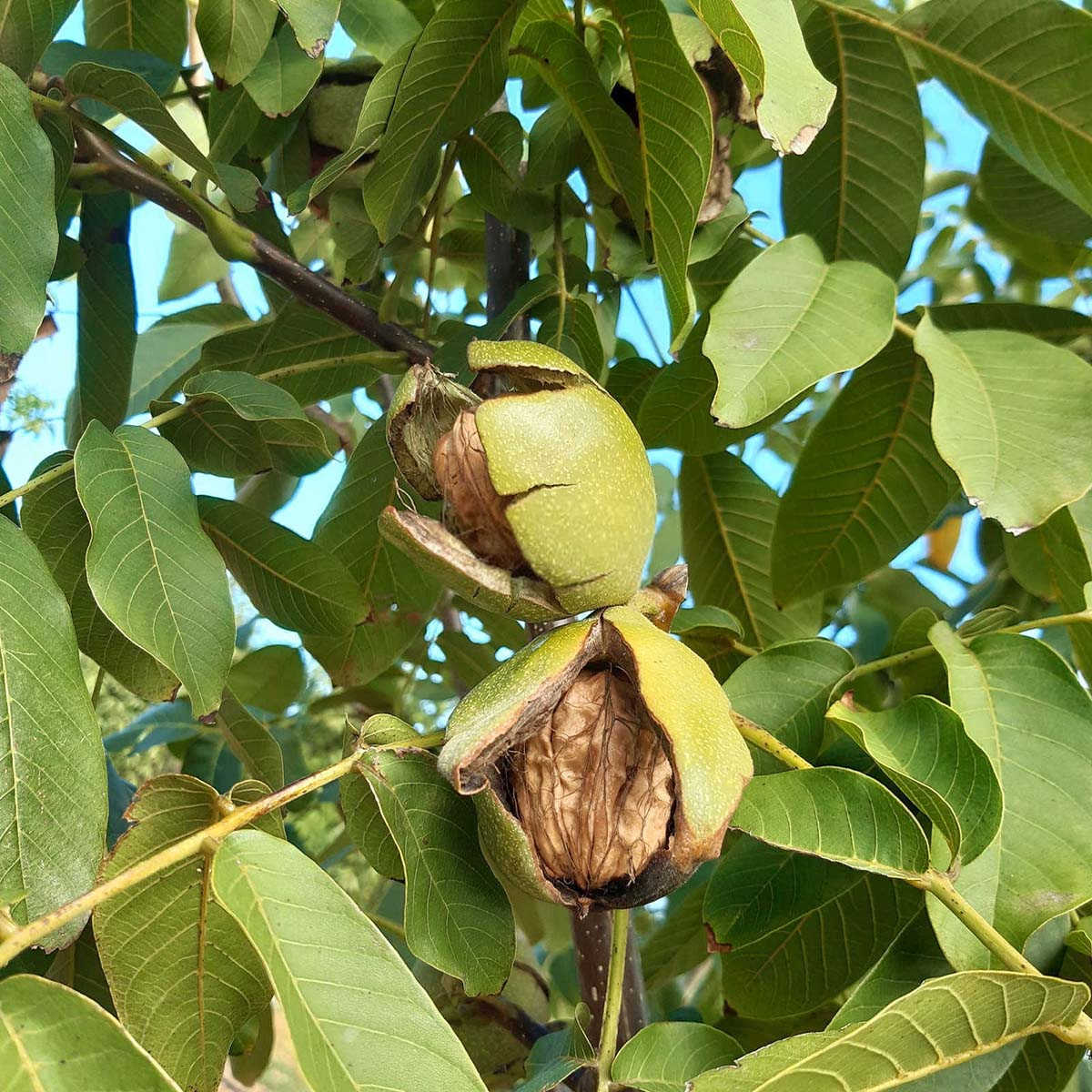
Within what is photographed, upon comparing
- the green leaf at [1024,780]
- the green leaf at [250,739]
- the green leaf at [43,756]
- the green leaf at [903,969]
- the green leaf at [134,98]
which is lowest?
the green leaf at [903,969]

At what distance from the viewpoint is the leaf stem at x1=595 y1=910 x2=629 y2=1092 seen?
75 centimetres

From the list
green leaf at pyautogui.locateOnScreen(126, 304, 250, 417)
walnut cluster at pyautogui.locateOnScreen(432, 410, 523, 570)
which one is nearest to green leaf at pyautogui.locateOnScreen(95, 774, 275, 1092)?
walnut cluster at pyautogui.locateOnScreen(432, 410, 523, 570)

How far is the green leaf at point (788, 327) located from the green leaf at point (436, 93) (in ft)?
0.84

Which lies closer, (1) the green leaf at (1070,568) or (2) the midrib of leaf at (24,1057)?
(2) the midrib of leaf at (24,1057)

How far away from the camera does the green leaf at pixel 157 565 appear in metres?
0.73

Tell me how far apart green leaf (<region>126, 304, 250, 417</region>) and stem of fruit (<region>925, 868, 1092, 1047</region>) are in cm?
117

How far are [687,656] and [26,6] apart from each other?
690 mm

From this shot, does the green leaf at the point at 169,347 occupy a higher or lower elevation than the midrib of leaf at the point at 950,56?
lower

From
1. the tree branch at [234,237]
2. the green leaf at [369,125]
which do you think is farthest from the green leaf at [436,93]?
the tree branch at [234,237]

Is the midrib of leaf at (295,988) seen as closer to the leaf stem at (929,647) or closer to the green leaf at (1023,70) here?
the leaf stem at (929,647)

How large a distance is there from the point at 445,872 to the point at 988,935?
0.31 metres

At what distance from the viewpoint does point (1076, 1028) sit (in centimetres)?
63

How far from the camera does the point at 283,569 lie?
0.98 m

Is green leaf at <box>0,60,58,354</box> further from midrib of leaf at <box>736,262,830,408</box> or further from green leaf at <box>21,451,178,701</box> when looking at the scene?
midrib of leaf at <box>736,262,830,408</box>
